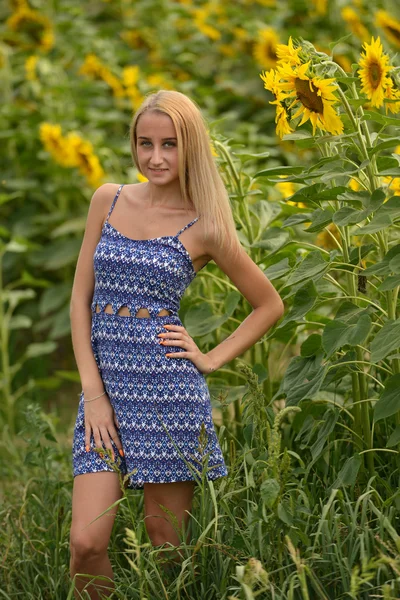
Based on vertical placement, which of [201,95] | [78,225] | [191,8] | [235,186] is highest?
[191,8]

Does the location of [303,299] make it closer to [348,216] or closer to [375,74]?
[348,216]

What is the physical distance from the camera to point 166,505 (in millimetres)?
2490

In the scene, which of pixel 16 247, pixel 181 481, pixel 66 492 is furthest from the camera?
pixel 16 247

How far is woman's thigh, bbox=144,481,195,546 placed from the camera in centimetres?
248

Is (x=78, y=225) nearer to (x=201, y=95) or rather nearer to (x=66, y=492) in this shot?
(x=201, y=95)

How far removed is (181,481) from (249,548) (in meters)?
0.26

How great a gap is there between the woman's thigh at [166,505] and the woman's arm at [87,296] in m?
0.29

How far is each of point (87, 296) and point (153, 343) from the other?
0.26m

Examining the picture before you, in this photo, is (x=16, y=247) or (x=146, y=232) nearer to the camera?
(x=146, y=232)

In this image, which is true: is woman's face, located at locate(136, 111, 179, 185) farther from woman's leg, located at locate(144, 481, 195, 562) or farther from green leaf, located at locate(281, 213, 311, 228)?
woman's leg, located at locate(144, 481, 195, 562)

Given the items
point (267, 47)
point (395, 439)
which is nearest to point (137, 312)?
point (395, 439)

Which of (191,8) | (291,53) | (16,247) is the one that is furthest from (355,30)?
(291,53)

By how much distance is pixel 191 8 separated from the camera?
736 centimetres

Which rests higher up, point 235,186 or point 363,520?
point 235,186
